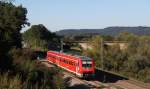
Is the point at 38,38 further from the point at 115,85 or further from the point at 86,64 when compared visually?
the point at 115,85

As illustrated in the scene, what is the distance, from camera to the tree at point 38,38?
116794mm

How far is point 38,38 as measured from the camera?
4653 inches

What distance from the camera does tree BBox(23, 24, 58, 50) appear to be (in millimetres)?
116794

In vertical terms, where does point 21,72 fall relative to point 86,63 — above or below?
above

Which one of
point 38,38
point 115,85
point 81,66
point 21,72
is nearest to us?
point 21,72

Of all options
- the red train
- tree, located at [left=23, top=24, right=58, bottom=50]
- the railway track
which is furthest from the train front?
tree, located at [left=23, top=24, right=58, bottom=50]

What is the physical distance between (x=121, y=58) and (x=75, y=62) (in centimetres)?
2683

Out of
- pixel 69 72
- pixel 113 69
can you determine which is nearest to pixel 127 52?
pixel 113 69

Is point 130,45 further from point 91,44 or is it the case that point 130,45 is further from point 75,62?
point 75,62

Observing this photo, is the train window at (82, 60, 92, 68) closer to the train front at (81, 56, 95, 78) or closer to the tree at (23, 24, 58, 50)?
the train front at (81, 56, 95, 78)

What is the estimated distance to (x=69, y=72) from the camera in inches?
1768

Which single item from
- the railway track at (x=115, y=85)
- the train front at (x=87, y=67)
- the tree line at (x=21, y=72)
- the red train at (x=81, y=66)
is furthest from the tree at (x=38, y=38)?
the tree line at (x=21, y=72)

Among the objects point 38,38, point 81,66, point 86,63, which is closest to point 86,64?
point 86,63

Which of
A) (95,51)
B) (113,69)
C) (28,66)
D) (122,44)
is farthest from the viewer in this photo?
(122,44)
